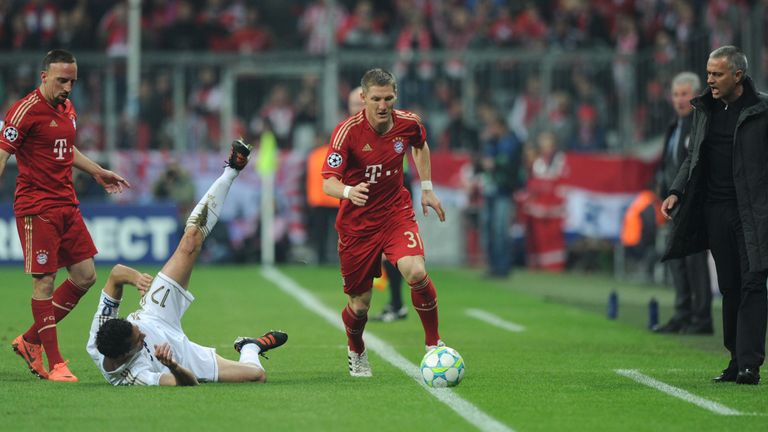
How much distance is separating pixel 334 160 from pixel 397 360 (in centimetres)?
211

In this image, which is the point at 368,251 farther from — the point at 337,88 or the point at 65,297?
the point at 337,88

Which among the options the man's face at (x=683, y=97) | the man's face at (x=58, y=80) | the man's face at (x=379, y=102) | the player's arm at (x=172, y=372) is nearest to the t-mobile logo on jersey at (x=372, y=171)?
the man's face at (x=379, y=102)

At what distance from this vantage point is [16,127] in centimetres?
1005

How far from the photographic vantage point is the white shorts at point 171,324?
926cm

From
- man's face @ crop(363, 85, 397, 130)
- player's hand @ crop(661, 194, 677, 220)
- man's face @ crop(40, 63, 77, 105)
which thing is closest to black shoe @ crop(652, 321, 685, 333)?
player's hand @ crop(661, 194, 677, 220)

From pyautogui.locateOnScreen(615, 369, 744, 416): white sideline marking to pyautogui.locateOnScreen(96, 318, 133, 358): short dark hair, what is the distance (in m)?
3.61

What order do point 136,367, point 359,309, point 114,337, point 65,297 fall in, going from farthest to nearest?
point 65,297, point 359,309, point 136,367, point 114,337

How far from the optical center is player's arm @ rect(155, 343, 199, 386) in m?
8.88

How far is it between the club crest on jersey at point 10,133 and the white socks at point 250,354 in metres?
2.27

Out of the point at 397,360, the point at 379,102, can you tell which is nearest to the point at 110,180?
the point at 379,102

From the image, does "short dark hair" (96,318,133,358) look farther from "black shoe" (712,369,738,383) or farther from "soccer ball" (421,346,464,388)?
"black shoe" (712,369,738,383)

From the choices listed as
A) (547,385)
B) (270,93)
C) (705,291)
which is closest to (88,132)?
(270,93)

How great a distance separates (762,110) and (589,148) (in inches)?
647

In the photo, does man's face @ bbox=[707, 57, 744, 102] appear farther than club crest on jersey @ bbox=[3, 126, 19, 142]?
No
